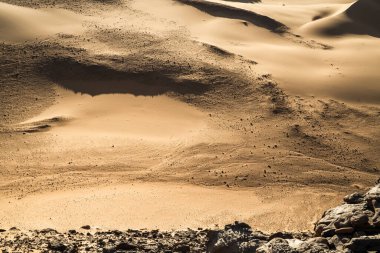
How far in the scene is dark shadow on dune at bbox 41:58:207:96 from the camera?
14.9 metres

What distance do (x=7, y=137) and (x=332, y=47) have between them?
11.3 m

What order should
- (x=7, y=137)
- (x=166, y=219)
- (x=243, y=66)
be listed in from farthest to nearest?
(x=243, y=66) < (x=7, y=137) < (x=166, y=219)

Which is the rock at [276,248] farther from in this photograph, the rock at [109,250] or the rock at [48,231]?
the rock at [48,231]

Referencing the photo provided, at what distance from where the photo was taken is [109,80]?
1514 centimetres

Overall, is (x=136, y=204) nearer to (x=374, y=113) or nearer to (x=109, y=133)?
(x=109, y=133)

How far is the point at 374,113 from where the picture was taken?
14820 millimetres

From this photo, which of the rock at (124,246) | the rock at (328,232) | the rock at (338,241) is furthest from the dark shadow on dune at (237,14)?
the rock at (124,246)

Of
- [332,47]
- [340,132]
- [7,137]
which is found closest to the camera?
[7,137]

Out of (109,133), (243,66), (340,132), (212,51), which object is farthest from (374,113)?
(109,133)

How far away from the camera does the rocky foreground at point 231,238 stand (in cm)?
669

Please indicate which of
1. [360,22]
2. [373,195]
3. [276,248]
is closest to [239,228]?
[276,248]

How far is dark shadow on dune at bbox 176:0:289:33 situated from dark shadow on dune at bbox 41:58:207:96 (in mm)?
6010

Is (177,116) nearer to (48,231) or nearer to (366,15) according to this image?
(48,231)

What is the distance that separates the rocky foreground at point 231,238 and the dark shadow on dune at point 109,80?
6.44m
